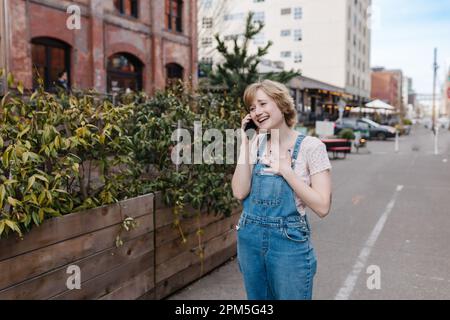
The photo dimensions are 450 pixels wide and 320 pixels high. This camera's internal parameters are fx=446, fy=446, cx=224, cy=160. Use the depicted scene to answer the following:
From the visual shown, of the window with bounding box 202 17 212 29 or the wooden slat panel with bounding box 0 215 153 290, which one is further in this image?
the window with bounding box 202 17 212 29

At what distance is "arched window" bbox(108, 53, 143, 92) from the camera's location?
1950 centimetres

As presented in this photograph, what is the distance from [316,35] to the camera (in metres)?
59.5

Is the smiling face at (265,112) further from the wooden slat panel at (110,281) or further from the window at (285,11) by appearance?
the window at (285,11)

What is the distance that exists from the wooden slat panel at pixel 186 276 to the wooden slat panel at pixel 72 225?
836mm

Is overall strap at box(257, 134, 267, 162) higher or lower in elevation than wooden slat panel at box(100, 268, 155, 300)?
higher

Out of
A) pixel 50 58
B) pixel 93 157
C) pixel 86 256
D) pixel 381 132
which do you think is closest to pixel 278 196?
pixel 86 256

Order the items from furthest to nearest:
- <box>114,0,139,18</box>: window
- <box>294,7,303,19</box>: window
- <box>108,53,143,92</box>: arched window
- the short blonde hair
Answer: <box>294,7,303,19</box>: window → <box>108,53,143,92</box>: arched window → <box>114,0,139,18</box>: window → the short blonde hair

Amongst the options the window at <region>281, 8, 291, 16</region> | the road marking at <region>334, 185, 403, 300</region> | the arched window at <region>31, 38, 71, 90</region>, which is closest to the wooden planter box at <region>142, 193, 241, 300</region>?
the road marking at <region>334, 185, 403, 300</region>

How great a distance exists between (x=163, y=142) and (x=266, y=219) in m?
2.21

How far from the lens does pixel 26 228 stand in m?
2.86

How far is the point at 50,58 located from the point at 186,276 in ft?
44.9

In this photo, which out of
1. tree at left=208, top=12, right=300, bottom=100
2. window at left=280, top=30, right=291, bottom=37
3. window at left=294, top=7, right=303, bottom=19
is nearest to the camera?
tree at left=208, top=12, right=300, bottom=100

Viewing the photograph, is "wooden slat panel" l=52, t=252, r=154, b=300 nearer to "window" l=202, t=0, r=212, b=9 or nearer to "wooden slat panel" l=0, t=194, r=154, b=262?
"wooden slat panel" l=0, t=194, r=154, b=262

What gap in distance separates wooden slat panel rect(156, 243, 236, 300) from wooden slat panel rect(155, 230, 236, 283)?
0.05m
